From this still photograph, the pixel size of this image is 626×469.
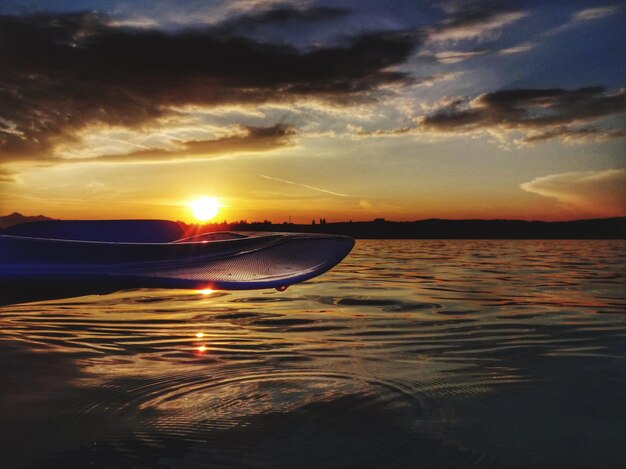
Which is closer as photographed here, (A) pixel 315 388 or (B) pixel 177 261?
(B) pixel 177 261

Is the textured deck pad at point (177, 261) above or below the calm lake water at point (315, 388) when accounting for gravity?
above

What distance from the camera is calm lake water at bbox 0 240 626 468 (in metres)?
3.81

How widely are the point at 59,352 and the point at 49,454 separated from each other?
3.64 metres

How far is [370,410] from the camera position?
4637 mm

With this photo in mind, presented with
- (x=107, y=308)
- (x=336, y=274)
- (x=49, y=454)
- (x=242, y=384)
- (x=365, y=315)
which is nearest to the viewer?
(x=49, y=454)

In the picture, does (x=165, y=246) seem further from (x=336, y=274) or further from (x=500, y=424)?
(x=336, y=274)

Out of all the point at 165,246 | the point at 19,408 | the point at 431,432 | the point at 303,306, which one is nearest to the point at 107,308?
the point at 303,306

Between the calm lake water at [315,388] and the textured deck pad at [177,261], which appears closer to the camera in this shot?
the textured deck pad at [177,261]

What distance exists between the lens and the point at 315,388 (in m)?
5.29

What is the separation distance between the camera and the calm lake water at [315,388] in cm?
381

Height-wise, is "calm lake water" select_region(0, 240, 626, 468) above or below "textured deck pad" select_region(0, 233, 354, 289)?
below

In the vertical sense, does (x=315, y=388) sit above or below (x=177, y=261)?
below

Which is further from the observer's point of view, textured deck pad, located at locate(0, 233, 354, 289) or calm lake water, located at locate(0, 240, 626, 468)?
calm lake water, located at locate(0, 240, 626, 468)

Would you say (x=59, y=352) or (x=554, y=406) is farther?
(x=59, y=352)
